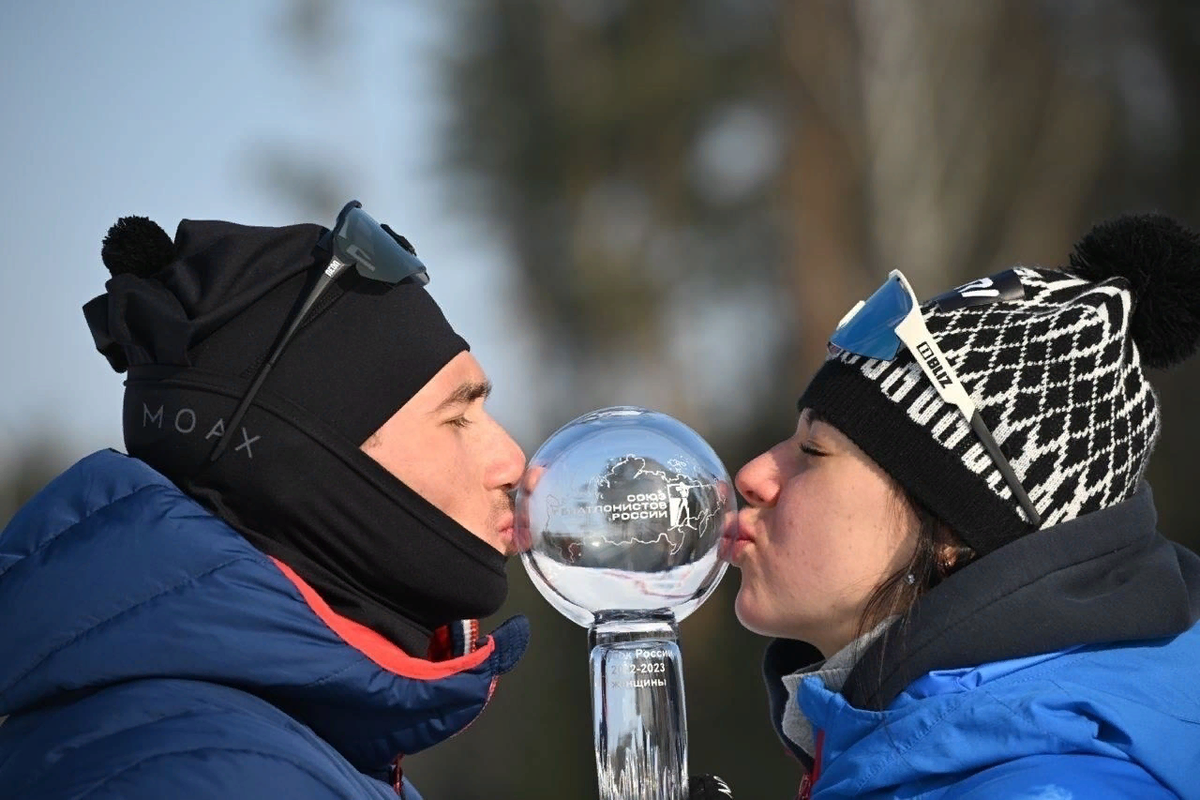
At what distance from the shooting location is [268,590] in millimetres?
2135

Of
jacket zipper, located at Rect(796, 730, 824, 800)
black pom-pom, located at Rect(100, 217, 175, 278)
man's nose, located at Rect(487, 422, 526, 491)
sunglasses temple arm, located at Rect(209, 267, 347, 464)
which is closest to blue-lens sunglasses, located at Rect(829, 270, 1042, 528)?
jacket zipper, located at Rect(796, 730, 824, 800)

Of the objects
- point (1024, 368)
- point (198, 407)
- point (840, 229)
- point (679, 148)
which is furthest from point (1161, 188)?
point (198, 407)

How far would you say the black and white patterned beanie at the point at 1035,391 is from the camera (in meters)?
2.33

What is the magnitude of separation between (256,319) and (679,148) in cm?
864

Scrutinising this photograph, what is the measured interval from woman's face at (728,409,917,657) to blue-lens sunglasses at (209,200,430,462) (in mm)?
826

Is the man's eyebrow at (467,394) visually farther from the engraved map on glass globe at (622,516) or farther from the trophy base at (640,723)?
the trophy base at (640,723)

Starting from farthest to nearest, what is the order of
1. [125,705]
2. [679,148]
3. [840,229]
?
[679,148]
[840,229]
[125,705]

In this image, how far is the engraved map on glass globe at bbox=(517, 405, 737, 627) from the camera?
2.40 metres

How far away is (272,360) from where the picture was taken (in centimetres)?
245

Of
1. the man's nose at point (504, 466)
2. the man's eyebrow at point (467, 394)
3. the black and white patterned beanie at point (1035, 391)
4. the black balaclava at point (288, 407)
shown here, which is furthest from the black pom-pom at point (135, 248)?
the black and white patterned beanie at point (1035, 391)

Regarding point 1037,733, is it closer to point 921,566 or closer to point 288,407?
point 921,566

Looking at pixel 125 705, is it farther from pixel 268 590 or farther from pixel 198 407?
pixel 198 407

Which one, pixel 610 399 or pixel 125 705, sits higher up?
pixel 125 705

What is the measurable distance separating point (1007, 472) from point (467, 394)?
1.08 metres
